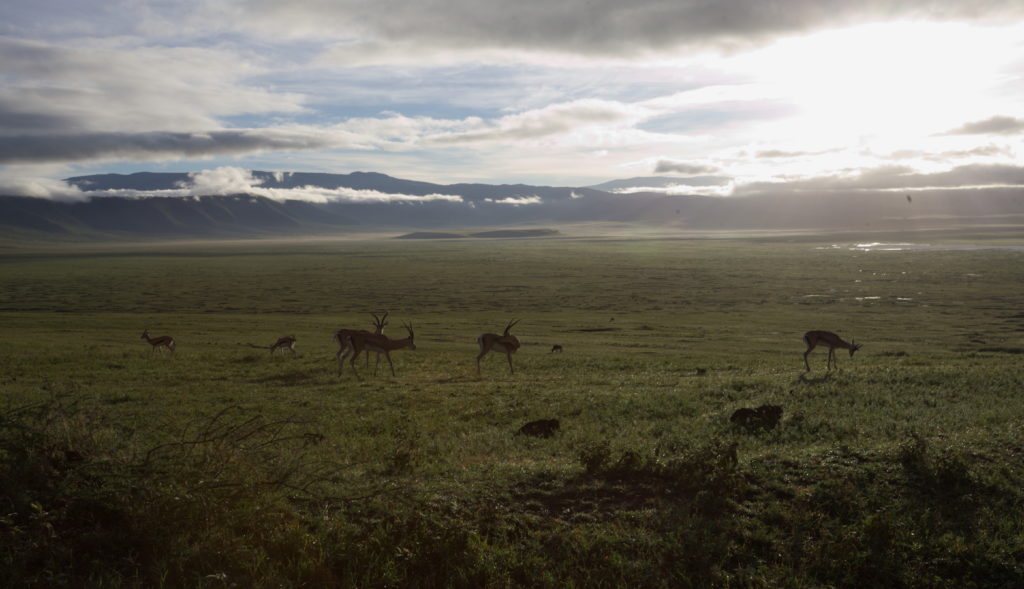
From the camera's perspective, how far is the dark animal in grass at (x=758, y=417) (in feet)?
44.8

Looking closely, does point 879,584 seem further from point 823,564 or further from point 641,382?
point 641,382

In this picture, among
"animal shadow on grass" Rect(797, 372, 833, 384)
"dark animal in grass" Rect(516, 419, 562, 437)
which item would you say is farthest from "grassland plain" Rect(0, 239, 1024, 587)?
"dark animal in grass" Rect(516, 419, 562, 437)

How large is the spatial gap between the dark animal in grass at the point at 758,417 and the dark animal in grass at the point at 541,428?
3.65m

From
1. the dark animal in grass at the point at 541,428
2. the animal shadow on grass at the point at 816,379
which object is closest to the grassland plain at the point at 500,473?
the animal shadow on grass at the point at 816,379

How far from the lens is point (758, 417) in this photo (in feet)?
45.8

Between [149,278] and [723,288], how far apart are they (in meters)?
88.6

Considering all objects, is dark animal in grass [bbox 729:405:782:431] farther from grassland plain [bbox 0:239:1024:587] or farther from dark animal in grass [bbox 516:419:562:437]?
dark animal in grass [bbox 516:419:562:437]

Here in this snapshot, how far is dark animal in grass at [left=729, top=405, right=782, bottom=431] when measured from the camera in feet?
44.8

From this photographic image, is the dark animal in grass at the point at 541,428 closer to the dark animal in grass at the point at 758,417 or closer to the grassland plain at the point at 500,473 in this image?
the grassland plain at the point at 500,473

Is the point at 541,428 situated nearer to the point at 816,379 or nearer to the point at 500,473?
the point at 500,473

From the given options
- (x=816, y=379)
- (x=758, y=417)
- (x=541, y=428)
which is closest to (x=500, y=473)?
(x=541, y=428)

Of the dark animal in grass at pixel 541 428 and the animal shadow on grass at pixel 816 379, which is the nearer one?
the dark animal in grass at pixel 541 428

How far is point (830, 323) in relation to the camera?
52.3 m

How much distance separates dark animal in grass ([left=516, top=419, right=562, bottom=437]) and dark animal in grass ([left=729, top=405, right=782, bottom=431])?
3651 millimetres
